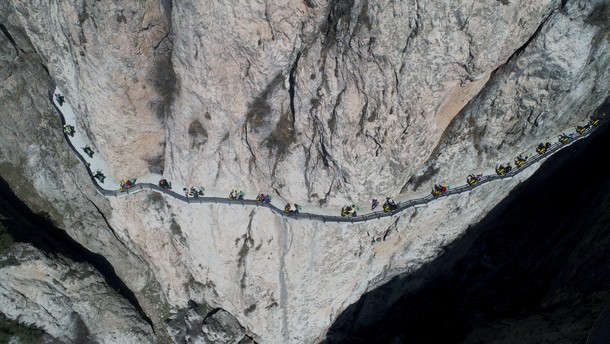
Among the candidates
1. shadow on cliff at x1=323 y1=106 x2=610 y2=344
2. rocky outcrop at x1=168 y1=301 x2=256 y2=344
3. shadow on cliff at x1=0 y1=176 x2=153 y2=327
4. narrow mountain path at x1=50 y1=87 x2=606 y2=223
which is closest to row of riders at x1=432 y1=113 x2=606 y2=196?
narrow mountain path at x1=50 y1=87 x2=606 y2=223

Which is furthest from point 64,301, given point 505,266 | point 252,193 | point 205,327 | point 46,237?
point 505,266

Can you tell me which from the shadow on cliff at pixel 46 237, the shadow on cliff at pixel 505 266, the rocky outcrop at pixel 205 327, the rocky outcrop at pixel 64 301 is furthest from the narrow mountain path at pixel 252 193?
the rocky outcrop at pixel 205 327

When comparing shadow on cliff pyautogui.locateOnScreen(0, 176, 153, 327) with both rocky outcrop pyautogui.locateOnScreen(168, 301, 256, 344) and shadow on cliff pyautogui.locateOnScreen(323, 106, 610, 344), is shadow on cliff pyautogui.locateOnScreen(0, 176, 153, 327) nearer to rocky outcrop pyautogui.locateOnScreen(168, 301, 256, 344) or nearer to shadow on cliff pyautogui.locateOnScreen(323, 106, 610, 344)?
rocky outcrop pyautogui.locateOnScreen(168, 301, 256, 344)

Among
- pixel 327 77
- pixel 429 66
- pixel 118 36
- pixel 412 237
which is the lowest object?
pixel 412 237

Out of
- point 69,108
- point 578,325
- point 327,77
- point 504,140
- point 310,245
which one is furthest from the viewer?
point 69,108

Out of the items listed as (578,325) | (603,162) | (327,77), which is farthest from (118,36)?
(603,162)

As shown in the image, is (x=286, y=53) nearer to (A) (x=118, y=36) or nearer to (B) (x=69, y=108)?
(A) (x=118, y=36)

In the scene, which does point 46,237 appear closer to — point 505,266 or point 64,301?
point 64,301

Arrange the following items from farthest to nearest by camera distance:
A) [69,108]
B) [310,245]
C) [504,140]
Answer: [69,108], [310,245], [504,140]
